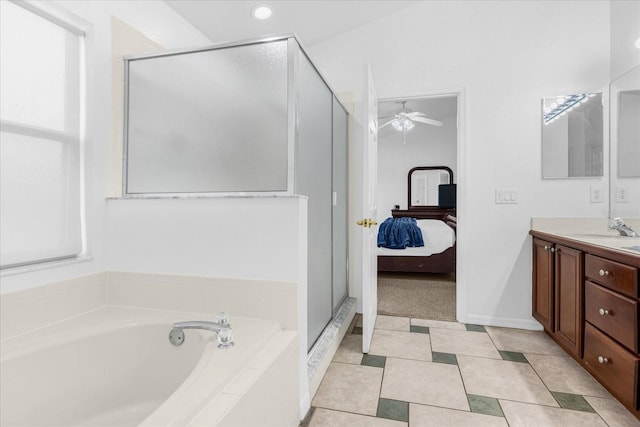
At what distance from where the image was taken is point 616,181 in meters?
2.47

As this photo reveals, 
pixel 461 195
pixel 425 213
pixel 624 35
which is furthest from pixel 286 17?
pixel 425 213

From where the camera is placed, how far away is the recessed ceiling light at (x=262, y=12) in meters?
2.32

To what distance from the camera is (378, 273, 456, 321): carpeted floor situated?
9.98 ft

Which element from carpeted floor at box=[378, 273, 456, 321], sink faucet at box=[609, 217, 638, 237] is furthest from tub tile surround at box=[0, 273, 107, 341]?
sink faucet at box=[609, 217, 638, 237]

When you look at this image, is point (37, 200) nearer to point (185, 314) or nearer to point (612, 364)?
point (185, 314)

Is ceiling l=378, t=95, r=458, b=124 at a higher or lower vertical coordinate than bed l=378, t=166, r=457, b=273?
higher

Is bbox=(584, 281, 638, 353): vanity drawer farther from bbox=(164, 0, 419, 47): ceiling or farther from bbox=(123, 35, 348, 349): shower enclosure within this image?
bbox=(164, 0, 419, 47): ceiling

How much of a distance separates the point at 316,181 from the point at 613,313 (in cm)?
168

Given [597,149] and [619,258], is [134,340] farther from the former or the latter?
[597,149]

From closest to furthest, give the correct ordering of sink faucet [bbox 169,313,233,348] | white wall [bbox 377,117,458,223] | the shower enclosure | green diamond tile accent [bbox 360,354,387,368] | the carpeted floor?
sink faucet [bbox 169,313,233,348] < the shower enclosure < green diamond tile accent [bbox 360,354,387,368] < the carpeted floor < white wall [bbox 377,117,458,223]

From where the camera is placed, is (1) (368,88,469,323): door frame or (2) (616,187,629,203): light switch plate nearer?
(2) (616,187,629,203): light switch plate

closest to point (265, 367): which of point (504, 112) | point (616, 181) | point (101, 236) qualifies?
point (101, 236)

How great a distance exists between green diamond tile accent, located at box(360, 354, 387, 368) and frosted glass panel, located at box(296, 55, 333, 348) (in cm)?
34

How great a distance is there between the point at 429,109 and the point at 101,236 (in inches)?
223
